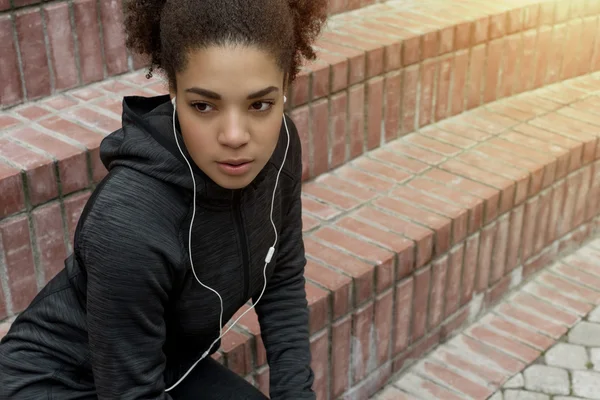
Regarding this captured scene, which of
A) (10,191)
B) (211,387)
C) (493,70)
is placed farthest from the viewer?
(493,70)

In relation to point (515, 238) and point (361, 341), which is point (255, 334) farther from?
point (515, 238)

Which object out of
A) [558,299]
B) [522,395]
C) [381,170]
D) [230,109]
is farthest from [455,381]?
[230,109]

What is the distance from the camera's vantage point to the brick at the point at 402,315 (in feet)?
8.66

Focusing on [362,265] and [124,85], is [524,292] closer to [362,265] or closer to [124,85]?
[362,265]

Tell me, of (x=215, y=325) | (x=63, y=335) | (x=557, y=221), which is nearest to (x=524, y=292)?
(x=557, y=221)

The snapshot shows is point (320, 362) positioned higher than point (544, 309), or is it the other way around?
point (320, 362)

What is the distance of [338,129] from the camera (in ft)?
9.59

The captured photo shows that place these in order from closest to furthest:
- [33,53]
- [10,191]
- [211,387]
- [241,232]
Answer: [241,232] → [211,387] → [10,191] → [33,53]

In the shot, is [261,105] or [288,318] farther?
[288,318]

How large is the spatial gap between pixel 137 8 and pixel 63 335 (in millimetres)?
613

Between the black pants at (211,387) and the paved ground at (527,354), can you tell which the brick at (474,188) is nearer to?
the paved ground at (527,354)

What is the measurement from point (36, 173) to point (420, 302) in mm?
1326

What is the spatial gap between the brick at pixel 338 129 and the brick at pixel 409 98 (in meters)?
0.31

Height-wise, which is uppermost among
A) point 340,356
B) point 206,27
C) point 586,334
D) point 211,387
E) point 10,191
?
point 206,27
